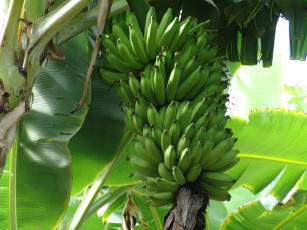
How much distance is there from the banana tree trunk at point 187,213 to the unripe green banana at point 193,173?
34mm

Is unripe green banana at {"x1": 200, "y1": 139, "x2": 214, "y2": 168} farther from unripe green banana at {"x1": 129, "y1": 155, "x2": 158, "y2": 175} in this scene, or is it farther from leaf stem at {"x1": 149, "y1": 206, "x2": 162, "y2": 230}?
leaf stem at {"x1": 149, "y1": 206, "x2": 162, "y2": 230}

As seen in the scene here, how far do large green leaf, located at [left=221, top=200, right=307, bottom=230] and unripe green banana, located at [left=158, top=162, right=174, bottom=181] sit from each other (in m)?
1.12

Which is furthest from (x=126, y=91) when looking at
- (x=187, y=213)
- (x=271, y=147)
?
(x=271, y=147)

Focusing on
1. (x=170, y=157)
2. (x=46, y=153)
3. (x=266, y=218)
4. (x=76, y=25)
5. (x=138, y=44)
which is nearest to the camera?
(x=170, y=157)

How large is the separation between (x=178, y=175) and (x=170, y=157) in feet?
0.17

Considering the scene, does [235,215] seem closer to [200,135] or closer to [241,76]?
[200,135]

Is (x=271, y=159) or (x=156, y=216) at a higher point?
(x=271, y=159)

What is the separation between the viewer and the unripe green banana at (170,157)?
3.75 feet

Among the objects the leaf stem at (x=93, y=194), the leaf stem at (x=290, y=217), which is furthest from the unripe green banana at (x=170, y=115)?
the leaf stem at (x=290, y=217)

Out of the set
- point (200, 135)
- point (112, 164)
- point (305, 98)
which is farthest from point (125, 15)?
point (305, 98)

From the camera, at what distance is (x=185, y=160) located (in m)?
1.13

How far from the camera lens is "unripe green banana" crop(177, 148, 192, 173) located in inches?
44.2

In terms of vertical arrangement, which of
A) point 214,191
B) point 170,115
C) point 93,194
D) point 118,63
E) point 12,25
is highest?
point 12,25

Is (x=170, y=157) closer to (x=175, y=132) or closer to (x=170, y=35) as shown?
(x=175, y=132)
